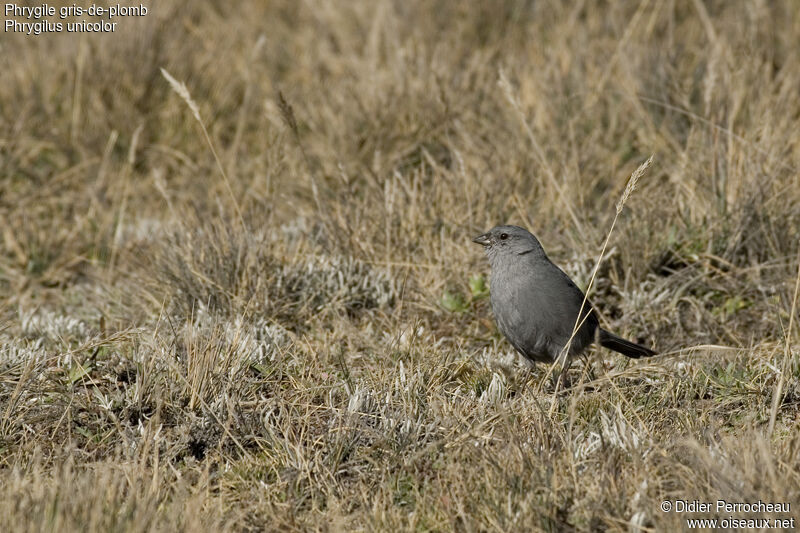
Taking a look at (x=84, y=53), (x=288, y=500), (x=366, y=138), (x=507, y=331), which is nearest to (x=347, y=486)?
(x=288, y=500)

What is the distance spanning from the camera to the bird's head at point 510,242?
4.59 m

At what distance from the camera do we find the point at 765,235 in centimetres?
514

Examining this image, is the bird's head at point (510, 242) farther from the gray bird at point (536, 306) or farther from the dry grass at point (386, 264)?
the dry grass at point (386, 264)

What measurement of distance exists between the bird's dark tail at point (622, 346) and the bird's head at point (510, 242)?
50 centimetres

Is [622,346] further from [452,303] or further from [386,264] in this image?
[386,264]

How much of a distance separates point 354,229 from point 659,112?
237cm

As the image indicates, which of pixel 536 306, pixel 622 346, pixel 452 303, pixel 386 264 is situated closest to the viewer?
pixel 536 306

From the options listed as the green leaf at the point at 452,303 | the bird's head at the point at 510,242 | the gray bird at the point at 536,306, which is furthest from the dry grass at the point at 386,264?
the bird's head at the point at 510,242

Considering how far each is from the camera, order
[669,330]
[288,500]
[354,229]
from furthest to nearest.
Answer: [354,229]
[669,330]
[288,500]

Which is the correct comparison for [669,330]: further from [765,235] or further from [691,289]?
[765,235]

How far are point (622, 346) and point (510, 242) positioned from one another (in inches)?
28.3

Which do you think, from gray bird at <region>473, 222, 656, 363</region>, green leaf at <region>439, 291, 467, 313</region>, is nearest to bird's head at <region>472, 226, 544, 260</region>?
gray bird at <region>473, 222, 656, 363</region>

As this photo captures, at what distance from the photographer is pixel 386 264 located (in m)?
5.26

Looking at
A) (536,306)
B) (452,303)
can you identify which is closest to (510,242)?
(536,306)
